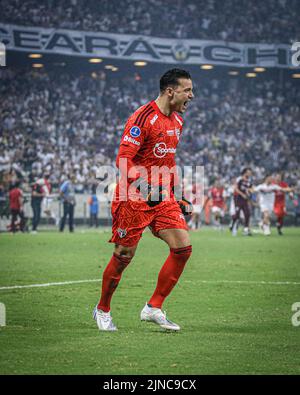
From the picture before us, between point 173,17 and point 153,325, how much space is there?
4073 cm

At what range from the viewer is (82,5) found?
46.3 meters

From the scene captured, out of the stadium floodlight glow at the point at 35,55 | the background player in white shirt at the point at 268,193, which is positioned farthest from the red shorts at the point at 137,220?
the stadium floodlight glow at the point at 35,55

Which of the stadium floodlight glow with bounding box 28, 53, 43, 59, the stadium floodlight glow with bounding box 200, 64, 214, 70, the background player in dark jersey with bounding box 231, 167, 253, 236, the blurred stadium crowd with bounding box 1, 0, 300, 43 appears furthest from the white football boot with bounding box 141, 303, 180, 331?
the stadium floodlight glow with bounding box 200, 64, 214, 70

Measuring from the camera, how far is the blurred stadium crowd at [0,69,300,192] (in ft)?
133

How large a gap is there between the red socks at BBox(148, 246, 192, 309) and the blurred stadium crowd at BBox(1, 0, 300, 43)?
35.4 metres

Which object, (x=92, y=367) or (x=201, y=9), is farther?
(x=201, y=9)

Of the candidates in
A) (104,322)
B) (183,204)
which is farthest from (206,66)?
(104,322)

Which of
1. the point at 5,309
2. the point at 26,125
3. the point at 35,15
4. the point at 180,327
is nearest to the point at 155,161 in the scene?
the point at 180,327

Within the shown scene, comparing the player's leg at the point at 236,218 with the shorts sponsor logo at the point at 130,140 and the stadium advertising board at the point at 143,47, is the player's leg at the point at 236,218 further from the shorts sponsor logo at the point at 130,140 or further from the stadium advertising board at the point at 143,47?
the shorts sponsor logo at the point at 130,140

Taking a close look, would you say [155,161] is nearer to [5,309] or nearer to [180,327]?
[180,327]

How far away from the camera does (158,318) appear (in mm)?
9094

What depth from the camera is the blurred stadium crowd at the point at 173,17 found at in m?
44.5

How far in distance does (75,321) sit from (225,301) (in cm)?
276

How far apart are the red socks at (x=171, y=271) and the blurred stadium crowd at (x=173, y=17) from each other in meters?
35.4
